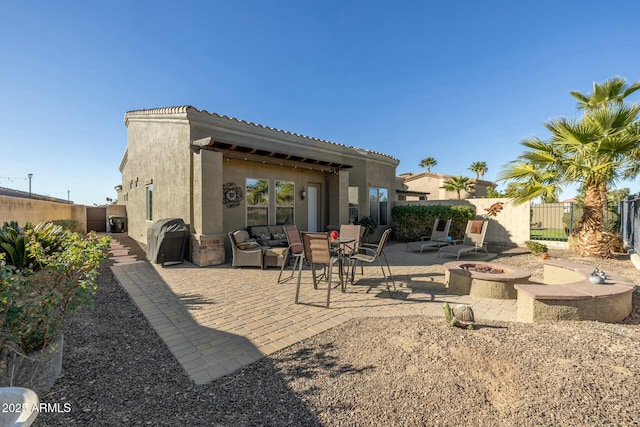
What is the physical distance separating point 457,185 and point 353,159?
16522 millimetres

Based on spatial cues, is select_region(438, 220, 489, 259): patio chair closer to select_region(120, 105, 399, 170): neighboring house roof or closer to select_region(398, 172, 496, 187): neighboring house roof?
select_region(120, 105, 399, 170): neighboring house roof

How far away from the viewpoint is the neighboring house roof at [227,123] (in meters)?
8.23

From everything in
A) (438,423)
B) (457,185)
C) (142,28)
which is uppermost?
(142,28)

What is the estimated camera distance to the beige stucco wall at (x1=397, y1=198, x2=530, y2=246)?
11906mm

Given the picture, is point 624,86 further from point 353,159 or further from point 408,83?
point 353,159

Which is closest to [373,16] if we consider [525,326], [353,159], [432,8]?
[432,8]

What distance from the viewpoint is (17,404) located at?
144 cm

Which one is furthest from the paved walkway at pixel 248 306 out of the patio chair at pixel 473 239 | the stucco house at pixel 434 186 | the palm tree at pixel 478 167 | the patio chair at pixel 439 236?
the palm tree at pixel 478 167

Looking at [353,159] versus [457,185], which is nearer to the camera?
[353,159]

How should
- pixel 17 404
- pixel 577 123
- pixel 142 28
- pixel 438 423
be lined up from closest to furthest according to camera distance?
pixel 17 404, pixel 438 423, pixel 577 123, pixel 142 28

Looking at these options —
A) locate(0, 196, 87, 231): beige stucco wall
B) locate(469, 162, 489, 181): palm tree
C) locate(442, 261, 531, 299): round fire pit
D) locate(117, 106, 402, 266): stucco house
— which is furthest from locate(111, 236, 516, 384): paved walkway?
locate(469, 162, 489, 181): palm tree

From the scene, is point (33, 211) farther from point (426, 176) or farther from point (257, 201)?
point (426, 176)

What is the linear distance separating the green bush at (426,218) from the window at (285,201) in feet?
20.1

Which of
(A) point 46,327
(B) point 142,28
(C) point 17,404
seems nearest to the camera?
(C) point 17,404
